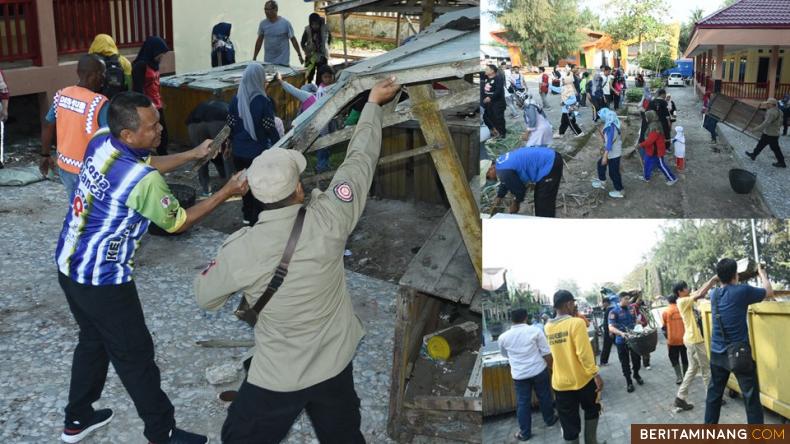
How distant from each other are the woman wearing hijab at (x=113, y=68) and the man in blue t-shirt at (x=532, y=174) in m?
5.87

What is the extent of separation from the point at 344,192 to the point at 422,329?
5.68ft

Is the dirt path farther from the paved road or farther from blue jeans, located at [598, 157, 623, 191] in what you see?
the paved road

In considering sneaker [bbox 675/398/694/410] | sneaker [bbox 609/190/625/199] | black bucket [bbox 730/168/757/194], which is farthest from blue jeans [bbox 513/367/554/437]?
black bucket [bbox 730/168/757/194]

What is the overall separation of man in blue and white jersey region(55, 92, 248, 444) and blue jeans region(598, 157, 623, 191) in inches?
57.5

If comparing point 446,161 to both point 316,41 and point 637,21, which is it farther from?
point 316,41

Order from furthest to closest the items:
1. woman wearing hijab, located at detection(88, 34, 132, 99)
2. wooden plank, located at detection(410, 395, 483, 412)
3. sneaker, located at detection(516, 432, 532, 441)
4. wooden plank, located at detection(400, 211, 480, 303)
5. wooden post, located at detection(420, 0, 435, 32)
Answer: wooden post, located at detection(420, 0, 435, 32), woman wearing hijab, located at detection(88, 34, 132, 99), wooden plank, located at detection(410, 395, 483, 412), wooden plank, located at detection(400, 211, 480, 303), sneaker, located at detection(516, 432, 532, 441)

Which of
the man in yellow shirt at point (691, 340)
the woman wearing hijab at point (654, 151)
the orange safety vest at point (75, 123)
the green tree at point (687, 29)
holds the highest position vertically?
the green tree at point (687, 29)

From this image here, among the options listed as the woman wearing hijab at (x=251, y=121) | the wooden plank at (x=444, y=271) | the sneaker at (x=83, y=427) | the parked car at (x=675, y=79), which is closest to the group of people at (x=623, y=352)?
the parked car at (x=675, y=79)

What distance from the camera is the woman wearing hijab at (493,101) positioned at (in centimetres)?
299

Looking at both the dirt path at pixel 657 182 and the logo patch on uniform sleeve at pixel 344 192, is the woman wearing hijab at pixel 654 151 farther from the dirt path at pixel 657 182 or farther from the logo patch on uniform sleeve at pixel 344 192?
the logo patch on uniform sleeve at pixel 344 192

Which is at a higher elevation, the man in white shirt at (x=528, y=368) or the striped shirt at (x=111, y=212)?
the striped shirt at (x=111, y=212)

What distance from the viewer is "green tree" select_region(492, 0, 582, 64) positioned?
9.20ft

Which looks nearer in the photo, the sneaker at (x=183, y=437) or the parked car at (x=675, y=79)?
the parked car at (x=675, y=79)

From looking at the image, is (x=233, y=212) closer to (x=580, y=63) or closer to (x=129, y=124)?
(x=129, y=124)
